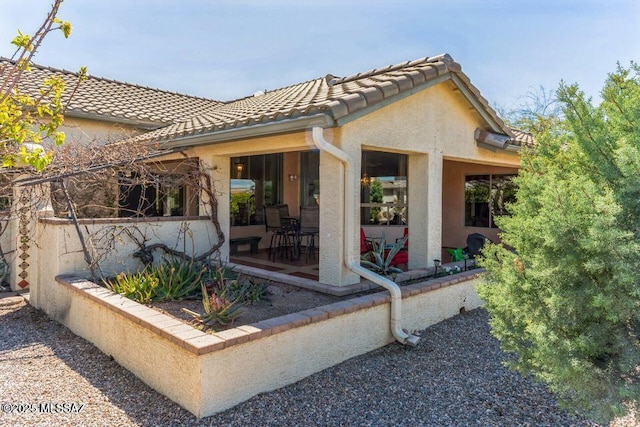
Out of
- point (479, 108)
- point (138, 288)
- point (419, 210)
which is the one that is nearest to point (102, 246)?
point (138, 288)

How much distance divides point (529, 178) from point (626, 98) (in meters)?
0.92

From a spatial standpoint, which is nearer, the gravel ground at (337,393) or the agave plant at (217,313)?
the gravel ground at (337,393)

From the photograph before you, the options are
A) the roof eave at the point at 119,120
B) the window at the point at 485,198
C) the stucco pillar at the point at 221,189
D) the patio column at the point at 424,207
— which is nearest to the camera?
the patio column at the point at 424,207

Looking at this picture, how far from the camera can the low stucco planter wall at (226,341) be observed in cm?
476

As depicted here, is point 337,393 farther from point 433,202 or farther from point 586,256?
point 433,202

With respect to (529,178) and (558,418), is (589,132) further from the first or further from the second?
(558,418)

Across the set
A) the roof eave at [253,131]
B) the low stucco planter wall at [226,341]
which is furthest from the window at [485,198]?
the roof eave at [253,131]

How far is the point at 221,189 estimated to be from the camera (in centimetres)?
1037

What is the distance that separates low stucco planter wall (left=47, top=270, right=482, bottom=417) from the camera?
476 cm

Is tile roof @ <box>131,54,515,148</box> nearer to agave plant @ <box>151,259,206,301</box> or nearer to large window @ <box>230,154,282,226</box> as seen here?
agave plant @ <box>151,259,206,301</box>

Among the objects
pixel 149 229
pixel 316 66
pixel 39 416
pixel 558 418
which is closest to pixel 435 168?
pixel 558 418

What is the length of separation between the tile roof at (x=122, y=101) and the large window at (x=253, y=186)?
108 inches

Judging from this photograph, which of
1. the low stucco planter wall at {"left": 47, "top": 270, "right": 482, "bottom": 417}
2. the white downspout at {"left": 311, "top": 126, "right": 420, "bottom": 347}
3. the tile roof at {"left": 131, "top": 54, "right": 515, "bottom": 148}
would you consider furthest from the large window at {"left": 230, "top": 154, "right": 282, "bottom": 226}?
the white downspout at {"left": 311, "top": 126, "right": 420, "bottom": 347}

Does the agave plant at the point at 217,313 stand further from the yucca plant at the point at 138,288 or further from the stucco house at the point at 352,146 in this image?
the stucco house at the point at 352,146
